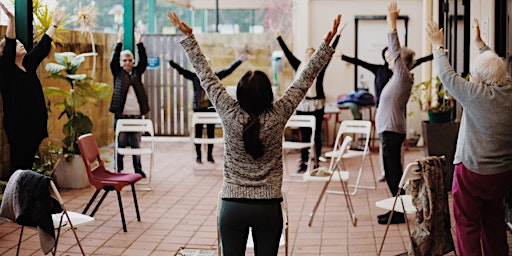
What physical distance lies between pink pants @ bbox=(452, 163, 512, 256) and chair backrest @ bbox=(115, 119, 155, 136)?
463 cm

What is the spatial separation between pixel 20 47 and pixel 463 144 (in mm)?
4106

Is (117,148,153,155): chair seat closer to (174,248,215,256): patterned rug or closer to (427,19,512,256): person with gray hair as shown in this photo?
(174,248,215,256): patterned rug

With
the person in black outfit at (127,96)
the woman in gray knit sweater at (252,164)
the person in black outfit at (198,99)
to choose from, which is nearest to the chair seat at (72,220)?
the woman in gray knit sweater at (252,164)

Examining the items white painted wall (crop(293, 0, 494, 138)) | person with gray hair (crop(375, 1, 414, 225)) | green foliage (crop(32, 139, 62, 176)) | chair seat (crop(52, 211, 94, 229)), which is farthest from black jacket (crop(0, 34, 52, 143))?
white painted wall (crop(293, 0, 494, 138))

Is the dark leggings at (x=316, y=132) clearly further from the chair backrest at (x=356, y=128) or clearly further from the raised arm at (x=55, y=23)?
the raised arm at (x=55, y=23)

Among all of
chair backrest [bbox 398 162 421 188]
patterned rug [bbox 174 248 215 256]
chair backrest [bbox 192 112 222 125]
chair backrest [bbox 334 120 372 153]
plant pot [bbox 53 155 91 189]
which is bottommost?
patterned rug [bbox 174 248 215 256]

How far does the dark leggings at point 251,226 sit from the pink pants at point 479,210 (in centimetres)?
167

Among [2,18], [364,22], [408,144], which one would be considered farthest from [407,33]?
[2,18]

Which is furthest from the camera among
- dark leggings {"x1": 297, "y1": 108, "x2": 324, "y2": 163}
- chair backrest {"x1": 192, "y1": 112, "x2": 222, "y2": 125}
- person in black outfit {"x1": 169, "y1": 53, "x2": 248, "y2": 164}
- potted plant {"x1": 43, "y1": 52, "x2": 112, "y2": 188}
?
person in black outfit {"x1": 169, "y1": 53, "x2": 248, "y2": 164}

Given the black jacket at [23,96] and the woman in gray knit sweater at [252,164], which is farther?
the black jacket at [23,96]

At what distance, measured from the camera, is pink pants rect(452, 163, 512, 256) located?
5023 mm

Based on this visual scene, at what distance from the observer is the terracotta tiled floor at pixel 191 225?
6445 mm

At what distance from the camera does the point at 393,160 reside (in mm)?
7164

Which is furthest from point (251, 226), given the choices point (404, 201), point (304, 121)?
point (304, 121)
